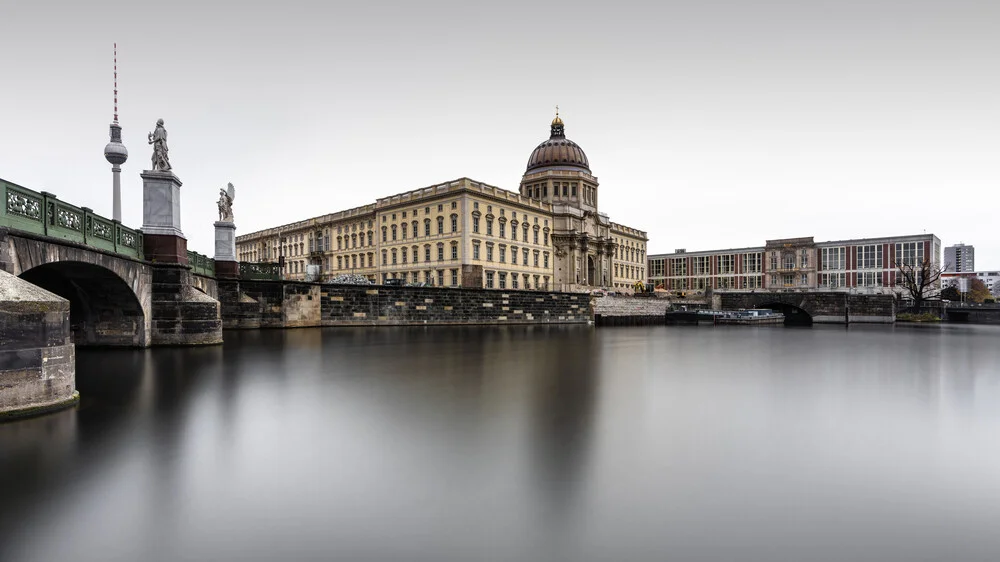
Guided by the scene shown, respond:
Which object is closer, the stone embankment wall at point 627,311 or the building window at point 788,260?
the stone embankment wall at point 627,311

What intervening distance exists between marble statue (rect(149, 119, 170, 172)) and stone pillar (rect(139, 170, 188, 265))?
0.30 m

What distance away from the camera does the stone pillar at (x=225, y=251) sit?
957 inches

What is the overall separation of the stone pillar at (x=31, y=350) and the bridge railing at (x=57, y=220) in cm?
236

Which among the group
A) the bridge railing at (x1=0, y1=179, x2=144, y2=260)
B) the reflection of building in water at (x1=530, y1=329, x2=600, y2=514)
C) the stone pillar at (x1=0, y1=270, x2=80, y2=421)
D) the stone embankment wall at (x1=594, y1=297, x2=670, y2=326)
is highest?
the bridge railing at (x1=0, y1=179, x2=144, y2=260)

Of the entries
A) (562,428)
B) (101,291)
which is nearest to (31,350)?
(562,428)

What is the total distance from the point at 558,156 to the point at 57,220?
72759 millimetres

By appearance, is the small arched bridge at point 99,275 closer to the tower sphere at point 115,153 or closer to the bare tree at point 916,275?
the tower sphere at point 115,153

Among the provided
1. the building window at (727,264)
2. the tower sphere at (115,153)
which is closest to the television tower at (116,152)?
the tower sphere at (115,153)

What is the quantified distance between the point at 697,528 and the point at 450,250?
53.4 meters

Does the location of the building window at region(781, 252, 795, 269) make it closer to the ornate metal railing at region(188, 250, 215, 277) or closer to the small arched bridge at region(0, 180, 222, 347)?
the ornate metal railing at region(188, 250, 215, 277)

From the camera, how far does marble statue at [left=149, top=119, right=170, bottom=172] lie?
1566cm

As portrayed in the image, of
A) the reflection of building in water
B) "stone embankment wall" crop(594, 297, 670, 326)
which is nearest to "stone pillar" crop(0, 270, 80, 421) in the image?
the reflection of building in water

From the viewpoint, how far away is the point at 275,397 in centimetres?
880

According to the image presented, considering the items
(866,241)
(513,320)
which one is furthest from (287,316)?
(866,241)
